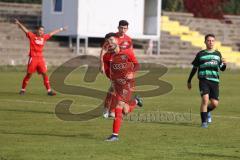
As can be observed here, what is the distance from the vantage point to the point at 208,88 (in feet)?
59.5

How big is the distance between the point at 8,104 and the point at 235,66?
33.5 meters

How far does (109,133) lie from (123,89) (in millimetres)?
890

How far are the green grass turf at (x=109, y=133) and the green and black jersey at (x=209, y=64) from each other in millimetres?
1090

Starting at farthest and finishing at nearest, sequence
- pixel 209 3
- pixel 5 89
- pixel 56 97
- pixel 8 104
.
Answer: pixel 209 3 → pixel 5 89 → pixel 56 97 → pixel 8 104

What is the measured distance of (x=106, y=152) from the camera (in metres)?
13.4

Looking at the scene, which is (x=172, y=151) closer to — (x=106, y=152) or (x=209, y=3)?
(x=106, y=152)

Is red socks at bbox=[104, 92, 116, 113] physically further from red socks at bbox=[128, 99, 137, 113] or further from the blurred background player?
the blurred background player

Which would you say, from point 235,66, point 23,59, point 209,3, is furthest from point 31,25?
point 209,3

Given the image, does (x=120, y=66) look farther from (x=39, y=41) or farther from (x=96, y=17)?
(x=96, y=17)

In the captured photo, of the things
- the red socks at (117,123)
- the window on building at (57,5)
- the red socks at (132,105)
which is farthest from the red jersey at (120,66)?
the window on building at (57,5)

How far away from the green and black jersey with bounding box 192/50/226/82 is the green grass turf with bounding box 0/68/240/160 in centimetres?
109

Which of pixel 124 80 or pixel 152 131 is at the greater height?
pixel 124 80

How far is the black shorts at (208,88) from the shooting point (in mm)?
18062

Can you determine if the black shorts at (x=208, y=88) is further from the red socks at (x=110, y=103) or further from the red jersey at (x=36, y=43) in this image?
the red jersey at (x=36, y=43)
